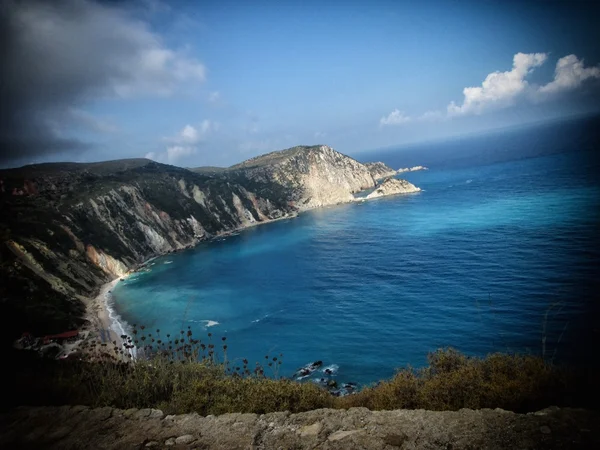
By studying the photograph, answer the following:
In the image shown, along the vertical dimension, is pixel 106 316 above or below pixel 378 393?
below

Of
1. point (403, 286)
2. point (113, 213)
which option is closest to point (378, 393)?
point (403, 286)

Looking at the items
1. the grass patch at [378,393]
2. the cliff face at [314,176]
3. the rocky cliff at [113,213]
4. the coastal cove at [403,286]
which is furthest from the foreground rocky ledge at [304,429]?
the cliff face at [314,176]

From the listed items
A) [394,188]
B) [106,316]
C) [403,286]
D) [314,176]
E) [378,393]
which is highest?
[314,176]

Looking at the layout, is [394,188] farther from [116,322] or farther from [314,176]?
[116,322]

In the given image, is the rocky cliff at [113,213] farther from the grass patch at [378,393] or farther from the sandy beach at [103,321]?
the grass patch at [378,393]

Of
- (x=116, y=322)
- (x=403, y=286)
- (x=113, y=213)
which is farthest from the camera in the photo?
(x=113, y=213)

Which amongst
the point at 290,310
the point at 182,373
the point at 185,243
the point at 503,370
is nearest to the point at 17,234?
the point at 185,243

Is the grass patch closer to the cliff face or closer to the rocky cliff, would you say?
the rocky cliff
